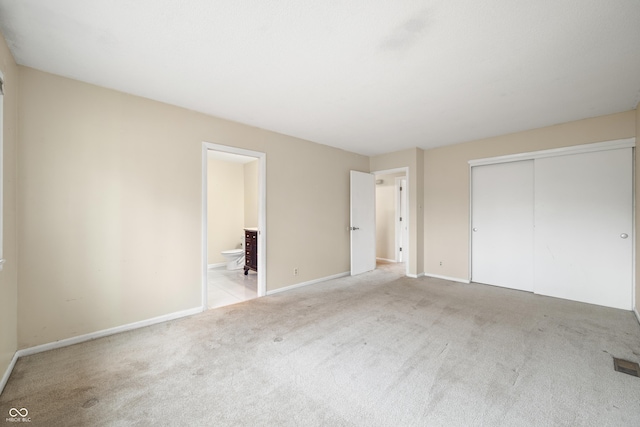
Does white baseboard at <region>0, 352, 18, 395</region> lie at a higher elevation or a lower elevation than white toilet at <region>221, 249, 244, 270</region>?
lower

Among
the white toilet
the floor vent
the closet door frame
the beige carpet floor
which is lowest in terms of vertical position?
the beige carpet floor

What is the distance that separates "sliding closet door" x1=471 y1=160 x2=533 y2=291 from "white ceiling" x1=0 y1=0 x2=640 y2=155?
3.89 feet

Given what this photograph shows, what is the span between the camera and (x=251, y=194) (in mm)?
6074

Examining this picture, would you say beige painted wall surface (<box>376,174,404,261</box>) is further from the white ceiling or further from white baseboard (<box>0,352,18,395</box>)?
white baseboard (<box>0,352,18,395</box>)

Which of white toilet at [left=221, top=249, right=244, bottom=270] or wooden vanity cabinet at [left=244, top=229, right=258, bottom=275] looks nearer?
wooden vanity cabinet at [left=244, top=229, right=258, bottom=275]

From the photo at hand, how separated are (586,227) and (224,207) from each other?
6.31 m

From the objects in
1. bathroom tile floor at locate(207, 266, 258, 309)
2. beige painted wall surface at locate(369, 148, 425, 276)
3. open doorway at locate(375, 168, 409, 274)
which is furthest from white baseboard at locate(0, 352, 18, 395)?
open doorway at locate(375, 168, 409, 274)

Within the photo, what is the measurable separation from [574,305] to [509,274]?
2.84 feet

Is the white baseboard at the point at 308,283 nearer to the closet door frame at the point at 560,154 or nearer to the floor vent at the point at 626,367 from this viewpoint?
the closet door frame at the point at 560,154

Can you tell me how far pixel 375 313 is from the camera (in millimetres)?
3131

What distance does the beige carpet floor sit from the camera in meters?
1.57

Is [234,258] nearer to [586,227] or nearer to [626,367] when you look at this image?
[626,367]

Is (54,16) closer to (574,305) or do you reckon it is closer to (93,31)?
(93,31)

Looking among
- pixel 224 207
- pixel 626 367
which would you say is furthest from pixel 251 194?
pixel 626 367
